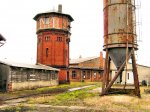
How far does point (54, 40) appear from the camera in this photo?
41.5 m

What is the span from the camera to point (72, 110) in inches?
494

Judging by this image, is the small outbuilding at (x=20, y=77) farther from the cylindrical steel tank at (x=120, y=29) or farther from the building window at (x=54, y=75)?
the cylindrical steel tank at (x=120, y=29)

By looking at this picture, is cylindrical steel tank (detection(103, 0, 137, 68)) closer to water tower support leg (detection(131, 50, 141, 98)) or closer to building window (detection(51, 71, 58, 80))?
water tower support leg (detection(131, 50, 141, 98))

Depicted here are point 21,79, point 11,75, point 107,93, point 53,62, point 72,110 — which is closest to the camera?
point 72,110

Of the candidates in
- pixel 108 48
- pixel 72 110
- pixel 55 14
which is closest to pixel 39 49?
pixel 55 14

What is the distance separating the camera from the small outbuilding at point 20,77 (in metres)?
25.3

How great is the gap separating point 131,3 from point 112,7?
1.50 meters

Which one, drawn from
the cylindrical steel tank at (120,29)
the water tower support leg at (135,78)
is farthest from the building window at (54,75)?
the water tower support leg at (135,78)

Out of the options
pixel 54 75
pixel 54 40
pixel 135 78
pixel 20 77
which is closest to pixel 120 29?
pixel 135 78

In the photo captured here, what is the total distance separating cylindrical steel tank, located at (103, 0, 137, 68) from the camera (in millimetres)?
18234

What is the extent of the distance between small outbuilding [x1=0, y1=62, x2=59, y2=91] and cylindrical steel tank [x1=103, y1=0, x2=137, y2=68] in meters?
11.6

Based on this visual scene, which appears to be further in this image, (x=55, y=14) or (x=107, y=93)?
(x=55, y=14)

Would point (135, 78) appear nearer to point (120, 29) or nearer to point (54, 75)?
point (120, 29)

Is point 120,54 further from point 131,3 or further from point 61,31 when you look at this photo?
point 61,31
